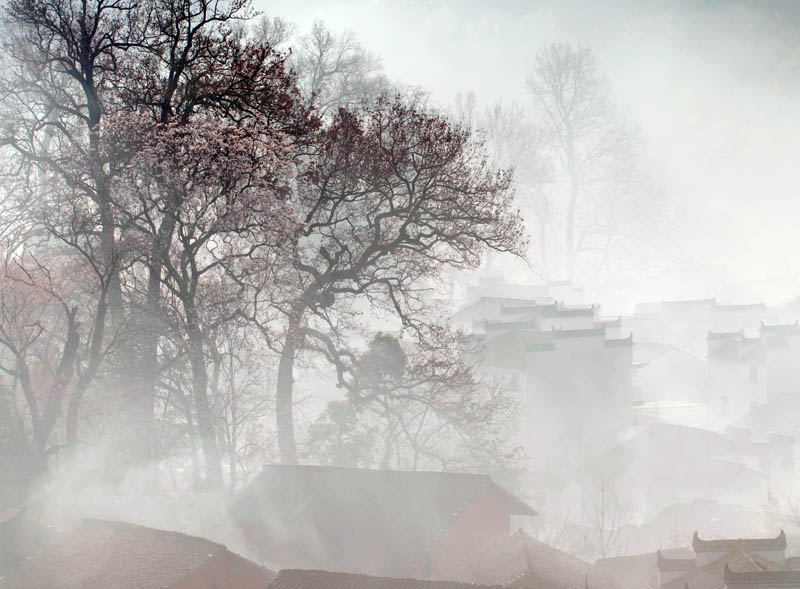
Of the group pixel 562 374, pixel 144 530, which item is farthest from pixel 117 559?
pixel 562 374

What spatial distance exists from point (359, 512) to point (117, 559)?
16.7 ft

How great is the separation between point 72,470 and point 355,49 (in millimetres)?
23151

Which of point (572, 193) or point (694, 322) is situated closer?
point (694, 322)

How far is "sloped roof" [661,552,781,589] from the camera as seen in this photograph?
15.2 m

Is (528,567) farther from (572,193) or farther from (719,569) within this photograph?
(572,193)

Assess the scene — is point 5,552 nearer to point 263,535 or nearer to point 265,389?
point 263,535

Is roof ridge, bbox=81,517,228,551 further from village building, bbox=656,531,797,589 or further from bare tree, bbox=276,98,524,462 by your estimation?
village building, bbox=656,531,797,589

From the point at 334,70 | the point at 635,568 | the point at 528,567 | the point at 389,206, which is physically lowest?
the point at 635,568

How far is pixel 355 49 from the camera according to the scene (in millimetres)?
35688

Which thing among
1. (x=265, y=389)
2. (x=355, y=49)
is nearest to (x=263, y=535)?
(x=265, y=389)

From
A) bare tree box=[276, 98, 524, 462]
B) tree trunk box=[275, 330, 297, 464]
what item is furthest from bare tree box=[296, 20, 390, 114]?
tree trunk box=[275, 330, 297, 464]

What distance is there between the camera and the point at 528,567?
1500 centimetres

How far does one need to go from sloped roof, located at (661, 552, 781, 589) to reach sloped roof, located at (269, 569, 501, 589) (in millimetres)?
4827

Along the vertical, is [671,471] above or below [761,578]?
below
